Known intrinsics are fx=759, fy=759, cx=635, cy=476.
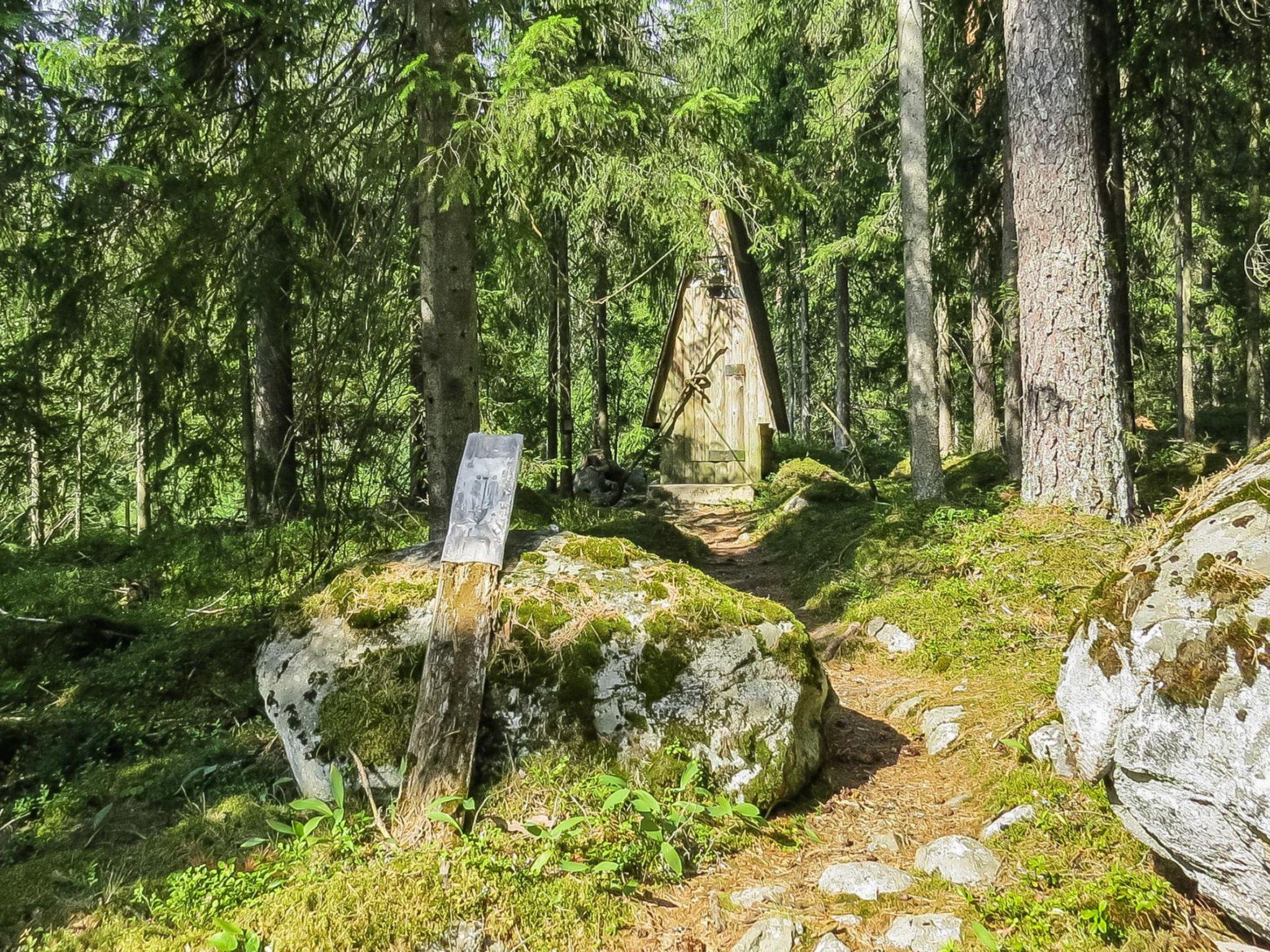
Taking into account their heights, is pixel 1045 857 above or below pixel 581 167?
below

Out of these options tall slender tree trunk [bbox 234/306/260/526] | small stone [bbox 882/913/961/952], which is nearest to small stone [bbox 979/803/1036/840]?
small stone [bbox 882/913/961/952]

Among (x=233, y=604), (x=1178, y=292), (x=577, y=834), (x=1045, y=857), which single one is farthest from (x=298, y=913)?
(x=1178, y=292)

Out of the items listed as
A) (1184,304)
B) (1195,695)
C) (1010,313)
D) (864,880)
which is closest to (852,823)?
(864,880)

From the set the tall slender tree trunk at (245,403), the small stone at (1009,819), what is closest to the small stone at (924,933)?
the small stone at (1009,819)

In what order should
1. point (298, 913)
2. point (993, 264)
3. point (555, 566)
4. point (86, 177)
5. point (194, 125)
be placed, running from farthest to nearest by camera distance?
point (993, 264) → point (194, 125) → point (86, 177) → point (555, 566) → point (298, 913)

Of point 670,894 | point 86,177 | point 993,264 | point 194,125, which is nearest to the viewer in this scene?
point 670,894

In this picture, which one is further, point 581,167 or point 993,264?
Answer: point 993,264

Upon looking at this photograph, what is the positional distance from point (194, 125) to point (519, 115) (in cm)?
264

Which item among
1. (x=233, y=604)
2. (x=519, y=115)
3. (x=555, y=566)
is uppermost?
(x=519, y=115)

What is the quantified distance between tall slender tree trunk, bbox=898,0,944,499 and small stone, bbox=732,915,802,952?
7.17 m

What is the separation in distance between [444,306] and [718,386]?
1171cm

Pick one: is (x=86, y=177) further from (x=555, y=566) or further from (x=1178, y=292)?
(x=1178, y=292)

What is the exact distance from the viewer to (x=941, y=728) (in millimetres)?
4660

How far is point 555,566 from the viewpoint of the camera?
4656 mm
